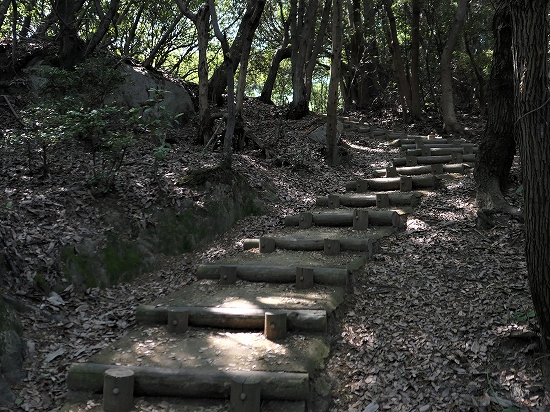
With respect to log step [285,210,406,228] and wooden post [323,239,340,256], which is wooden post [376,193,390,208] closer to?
log step [285,210,406,228]

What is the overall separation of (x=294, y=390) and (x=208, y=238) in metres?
3.89

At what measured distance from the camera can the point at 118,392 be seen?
3656 millimetres

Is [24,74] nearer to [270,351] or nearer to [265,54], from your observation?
[270,351]

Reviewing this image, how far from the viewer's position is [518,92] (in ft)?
12.7

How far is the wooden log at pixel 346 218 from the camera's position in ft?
23.3

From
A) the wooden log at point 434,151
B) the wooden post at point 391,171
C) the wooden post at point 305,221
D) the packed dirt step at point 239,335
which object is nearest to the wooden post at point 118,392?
the packed dirt step at point 239,335

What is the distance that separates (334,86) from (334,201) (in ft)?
11.4

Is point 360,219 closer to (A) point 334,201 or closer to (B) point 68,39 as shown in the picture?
(A) point 334,201

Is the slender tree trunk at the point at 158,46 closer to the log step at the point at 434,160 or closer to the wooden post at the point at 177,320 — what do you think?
the log step at the point at 434,160

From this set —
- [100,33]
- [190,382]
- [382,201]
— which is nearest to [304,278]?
[190,382]

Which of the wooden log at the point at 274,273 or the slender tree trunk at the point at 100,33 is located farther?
the slender tree trunk at the point at 100,33

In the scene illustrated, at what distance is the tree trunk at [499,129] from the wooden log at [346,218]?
49.0 inches

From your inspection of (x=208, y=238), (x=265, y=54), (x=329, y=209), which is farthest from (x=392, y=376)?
(x=265, y=54)

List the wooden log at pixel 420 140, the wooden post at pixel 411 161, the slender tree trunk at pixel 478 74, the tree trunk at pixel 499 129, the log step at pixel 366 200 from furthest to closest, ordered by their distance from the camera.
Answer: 1. the slender tree trunk at pixel 478 74
2. the wooden log at pixel 420 140
3. the wooden post at pixel 411 161
4. the log step at pixel 366 200
5. the tree trunk at pixel 499 129
